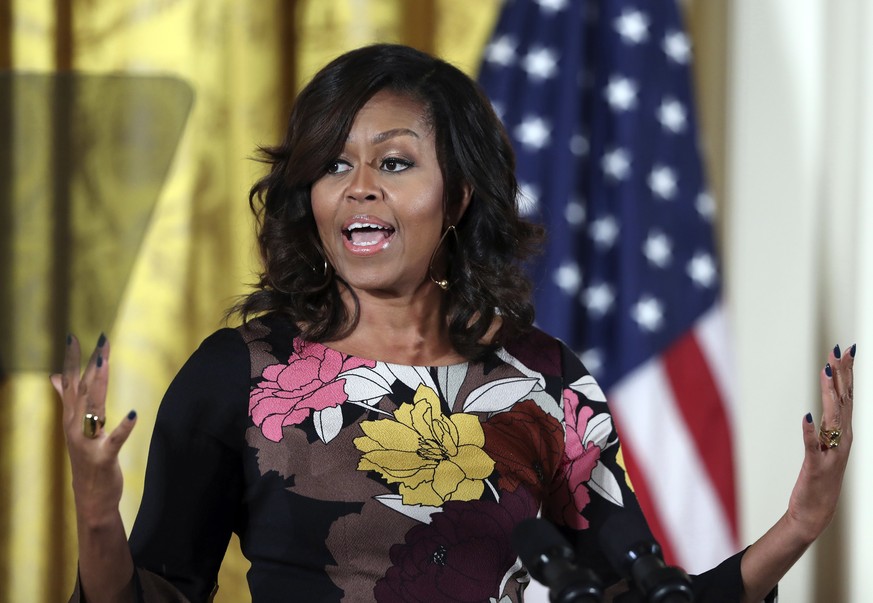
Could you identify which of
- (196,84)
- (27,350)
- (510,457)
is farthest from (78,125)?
(510,457)

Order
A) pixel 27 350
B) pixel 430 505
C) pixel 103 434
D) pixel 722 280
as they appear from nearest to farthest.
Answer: pixel 103 434, pixel 430 505, pixel 27 350, pixel 722 280

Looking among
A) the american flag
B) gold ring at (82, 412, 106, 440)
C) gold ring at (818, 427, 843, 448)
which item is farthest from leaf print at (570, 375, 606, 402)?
the american flag

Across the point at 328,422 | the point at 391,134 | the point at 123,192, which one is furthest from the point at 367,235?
the point at 123,192

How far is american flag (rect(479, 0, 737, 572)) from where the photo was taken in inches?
109

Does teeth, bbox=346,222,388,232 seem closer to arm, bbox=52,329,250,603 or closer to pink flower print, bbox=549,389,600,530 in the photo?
arm, bbox=52,329,250,603

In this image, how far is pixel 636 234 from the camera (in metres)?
2.79

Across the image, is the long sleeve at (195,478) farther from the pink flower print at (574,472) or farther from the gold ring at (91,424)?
the pink flower print at (574,472)

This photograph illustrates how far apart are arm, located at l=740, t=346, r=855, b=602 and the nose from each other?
0.64m

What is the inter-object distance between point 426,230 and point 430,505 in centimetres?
40

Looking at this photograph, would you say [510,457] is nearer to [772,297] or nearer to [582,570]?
[582,570]

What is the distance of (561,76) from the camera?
2783mm

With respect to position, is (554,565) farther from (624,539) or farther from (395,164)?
(395,164)

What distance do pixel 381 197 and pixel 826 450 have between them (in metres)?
0.68

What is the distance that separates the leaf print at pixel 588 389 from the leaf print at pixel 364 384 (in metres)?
0.29
